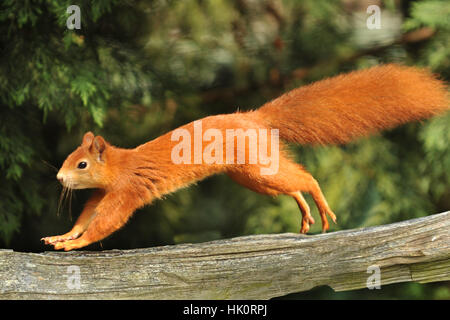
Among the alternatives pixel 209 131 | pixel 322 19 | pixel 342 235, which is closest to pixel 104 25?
pixel 322 19

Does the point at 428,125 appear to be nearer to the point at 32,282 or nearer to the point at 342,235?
the point at 342,235

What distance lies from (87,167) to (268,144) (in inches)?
16.3

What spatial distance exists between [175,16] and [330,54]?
0.63m

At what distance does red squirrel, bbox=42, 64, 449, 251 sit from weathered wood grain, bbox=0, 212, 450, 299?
0.37 ft

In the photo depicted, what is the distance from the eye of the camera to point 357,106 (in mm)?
1438

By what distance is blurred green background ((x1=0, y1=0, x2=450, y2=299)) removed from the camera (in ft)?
6.97

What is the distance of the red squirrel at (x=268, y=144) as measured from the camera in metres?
1.34

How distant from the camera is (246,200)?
7.92ft

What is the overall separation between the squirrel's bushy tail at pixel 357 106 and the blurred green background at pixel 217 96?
2.27 ft
